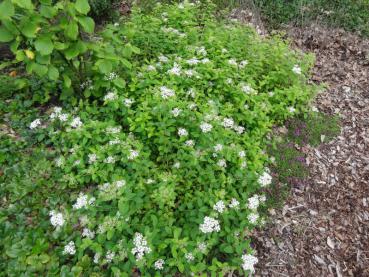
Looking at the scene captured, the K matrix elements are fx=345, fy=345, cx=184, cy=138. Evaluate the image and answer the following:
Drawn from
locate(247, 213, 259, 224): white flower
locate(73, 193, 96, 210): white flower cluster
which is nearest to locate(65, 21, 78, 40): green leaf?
locate(73, 193, 96, 210): white flower cluster

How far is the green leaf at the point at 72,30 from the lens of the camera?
2949mm

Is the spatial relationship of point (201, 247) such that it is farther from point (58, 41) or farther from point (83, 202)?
point (58, 41)

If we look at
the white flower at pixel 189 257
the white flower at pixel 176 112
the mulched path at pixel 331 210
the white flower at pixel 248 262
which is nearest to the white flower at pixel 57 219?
the white flower at pixel 189 257

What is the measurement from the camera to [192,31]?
4277 mm

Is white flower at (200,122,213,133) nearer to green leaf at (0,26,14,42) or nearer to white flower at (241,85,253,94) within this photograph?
white flower at (241,85,253,94)

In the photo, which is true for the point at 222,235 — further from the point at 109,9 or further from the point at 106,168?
the point at 109,9

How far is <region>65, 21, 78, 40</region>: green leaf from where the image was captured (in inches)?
116

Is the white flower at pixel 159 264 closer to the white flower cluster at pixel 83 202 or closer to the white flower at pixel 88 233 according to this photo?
the white flower at pixel 88 233

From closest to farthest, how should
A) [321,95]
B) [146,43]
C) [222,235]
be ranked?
[222,235], [146,43], [321,95]

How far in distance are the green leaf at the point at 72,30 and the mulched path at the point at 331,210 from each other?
8.17 ft

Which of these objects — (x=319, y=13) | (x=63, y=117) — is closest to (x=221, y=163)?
(x=63, y=117)

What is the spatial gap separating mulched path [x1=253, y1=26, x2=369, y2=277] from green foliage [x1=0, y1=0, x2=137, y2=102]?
227 cm

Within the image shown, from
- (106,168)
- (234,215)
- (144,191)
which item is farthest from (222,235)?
(106,168)

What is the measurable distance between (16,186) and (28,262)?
756 millimetres
